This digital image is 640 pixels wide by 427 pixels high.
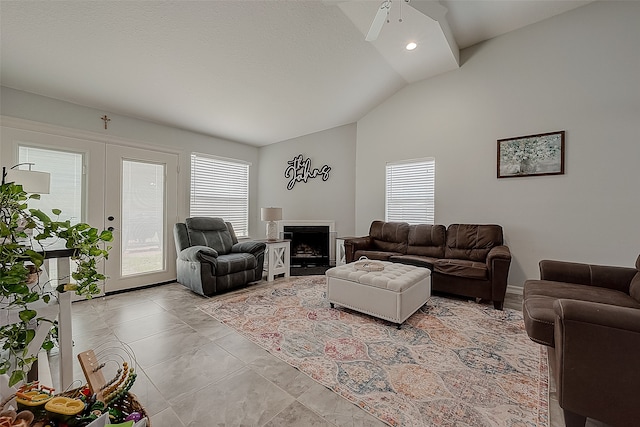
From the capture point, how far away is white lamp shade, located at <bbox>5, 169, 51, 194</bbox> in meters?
2.16

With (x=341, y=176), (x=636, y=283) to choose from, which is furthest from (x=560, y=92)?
(x=341, y=176)

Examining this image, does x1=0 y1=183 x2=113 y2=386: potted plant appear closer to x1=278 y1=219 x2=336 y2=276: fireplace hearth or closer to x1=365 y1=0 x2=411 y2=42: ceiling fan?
x1=365 y1=0 x2=411 y2=42: ceiling fan

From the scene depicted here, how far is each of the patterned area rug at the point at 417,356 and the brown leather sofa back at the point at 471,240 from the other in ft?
2.18

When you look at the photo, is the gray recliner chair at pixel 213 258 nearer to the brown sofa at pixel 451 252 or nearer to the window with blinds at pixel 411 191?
the brown sofa at pixel 451 252

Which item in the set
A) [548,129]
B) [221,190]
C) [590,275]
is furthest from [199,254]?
[548,129]

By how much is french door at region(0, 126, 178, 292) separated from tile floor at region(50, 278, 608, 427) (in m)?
1.04

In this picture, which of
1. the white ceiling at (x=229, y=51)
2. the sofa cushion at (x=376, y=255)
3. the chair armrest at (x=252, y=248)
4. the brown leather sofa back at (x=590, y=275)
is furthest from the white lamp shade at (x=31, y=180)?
the brown leather sofa back at (x=590, y=275)

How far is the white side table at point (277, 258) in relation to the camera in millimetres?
4238

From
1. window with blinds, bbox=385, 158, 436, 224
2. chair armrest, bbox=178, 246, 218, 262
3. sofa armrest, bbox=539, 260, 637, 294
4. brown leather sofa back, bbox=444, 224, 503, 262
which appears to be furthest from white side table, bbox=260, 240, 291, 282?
sofa armrest, bbox=539, 260, 637, 294

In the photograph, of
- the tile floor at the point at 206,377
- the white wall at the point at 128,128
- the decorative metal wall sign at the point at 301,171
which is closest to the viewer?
the tile floor at the point at 206,377

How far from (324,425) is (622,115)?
4226 mm

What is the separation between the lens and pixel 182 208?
4438 mm

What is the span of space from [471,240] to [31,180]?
4727 millimetres

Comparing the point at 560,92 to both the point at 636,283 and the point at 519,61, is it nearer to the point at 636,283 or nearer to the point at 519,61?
the point at 519,61
